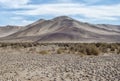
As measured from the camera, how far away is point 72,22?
7082 inches

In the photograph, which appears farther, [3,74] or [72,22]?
[72,22]

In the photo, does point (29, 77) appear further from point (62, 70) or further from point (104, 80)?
point (104, 80)

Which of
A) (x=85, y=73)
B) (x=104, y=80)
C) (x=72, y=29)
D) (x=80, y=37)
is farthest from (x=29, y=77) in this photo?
(x=72, y=29)

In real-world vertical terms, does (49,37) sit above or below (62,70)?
below

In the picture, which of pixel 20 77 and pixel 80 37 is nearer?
pixel 20 77

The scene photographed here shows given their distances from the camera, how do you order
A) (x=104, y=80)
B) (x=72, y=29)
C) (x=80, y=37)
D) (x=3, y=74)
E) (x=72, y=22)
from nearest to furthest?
(x=104, y=80) → (x=3, y=74) → (x=80, y=37) → (x=72, y=29) → (x=72, y=22)

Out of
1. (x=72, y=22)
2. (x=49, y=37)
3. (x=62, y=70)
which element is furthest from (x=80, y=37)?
(x=62, y=70)

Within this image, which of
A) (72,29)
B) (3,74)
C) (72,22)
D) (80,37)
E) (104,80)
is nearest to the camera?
(104,80)

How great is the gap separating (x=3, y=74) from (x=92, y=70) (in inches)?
197

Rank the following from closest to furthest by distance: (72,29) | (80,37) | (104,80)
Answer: (104,80) → (80,37) → (72,29)

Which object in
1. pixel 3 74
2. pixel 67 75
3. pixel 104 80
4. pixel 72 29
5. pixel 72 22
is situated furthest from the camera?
pixel 72 22

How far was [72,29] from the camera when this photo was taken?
152000 mm

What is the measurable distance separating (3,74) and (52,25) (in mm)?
163122

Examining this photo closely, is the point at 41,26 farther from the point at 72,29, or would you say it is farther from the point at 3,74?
Answer: the point at 3,74
